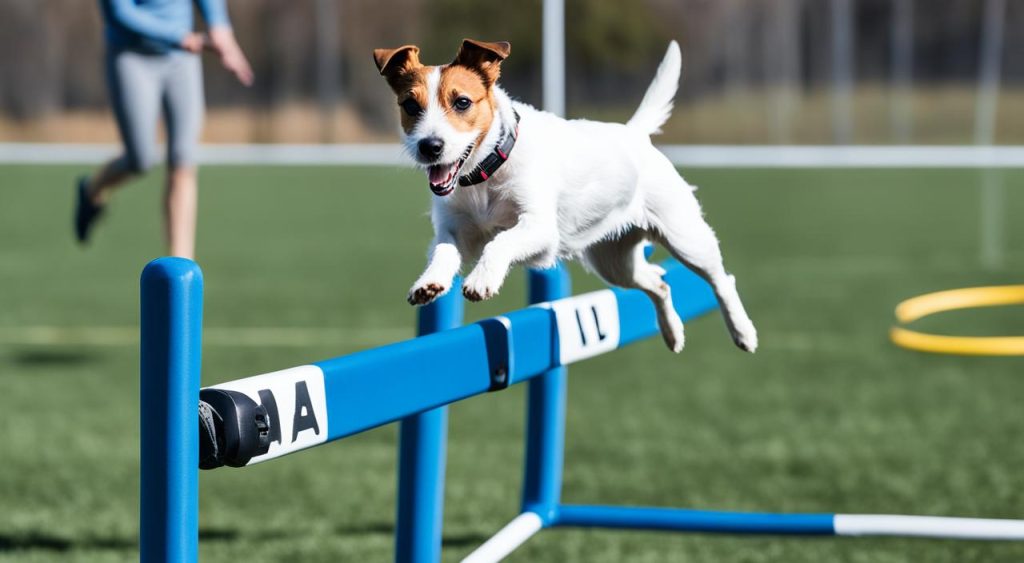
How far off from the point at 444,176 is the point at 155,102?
320 centimetres

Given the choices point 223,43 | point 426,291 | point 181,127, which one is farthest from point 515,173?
point 181,127

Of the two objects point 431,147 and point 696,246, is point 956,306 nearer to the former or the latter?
point 696,246

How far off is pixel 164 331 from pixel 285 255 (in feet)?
42.0

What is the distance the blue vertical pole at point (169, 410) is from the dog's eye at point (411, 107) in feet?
1.57

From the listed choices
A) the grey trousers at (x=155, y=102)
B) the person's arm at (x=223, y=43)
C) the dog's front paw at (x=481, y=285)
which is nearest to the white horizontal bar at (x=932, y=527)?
the person's arm at (x=223, y=43)

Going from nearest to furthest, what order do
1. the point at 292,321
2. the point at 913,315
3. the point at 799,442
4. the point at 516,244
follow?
the point at 516,244, the point at 913,315, the point at 799,442, the point at 292,321

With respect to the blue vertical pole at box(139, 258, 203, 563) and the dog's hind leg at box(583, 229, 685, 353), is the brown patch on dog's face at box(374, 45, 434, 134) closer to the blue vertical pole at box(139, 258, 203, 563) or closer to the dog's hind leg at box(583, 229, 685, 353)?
the dog's hind leg at box(583, 229, 685, 353)

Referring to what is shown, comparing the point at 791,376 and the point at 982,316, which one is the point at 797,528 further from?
the point at 982,316

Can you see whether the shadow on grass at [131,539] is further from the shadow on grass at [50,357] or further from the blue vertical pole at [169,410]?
the shadow on grass at [50,357]

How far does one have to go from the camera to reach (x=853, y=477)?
5762mm

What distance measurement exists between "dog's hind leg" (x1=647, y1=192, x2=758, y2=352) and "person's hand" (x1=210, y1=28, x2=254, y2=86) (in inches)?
50.8

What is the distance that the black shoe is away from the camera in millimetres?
5387

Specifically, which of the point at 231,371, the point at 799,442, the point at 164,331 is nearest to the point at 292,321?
the point at 231,371

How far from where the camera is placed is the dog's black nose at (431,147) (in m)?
1.15
